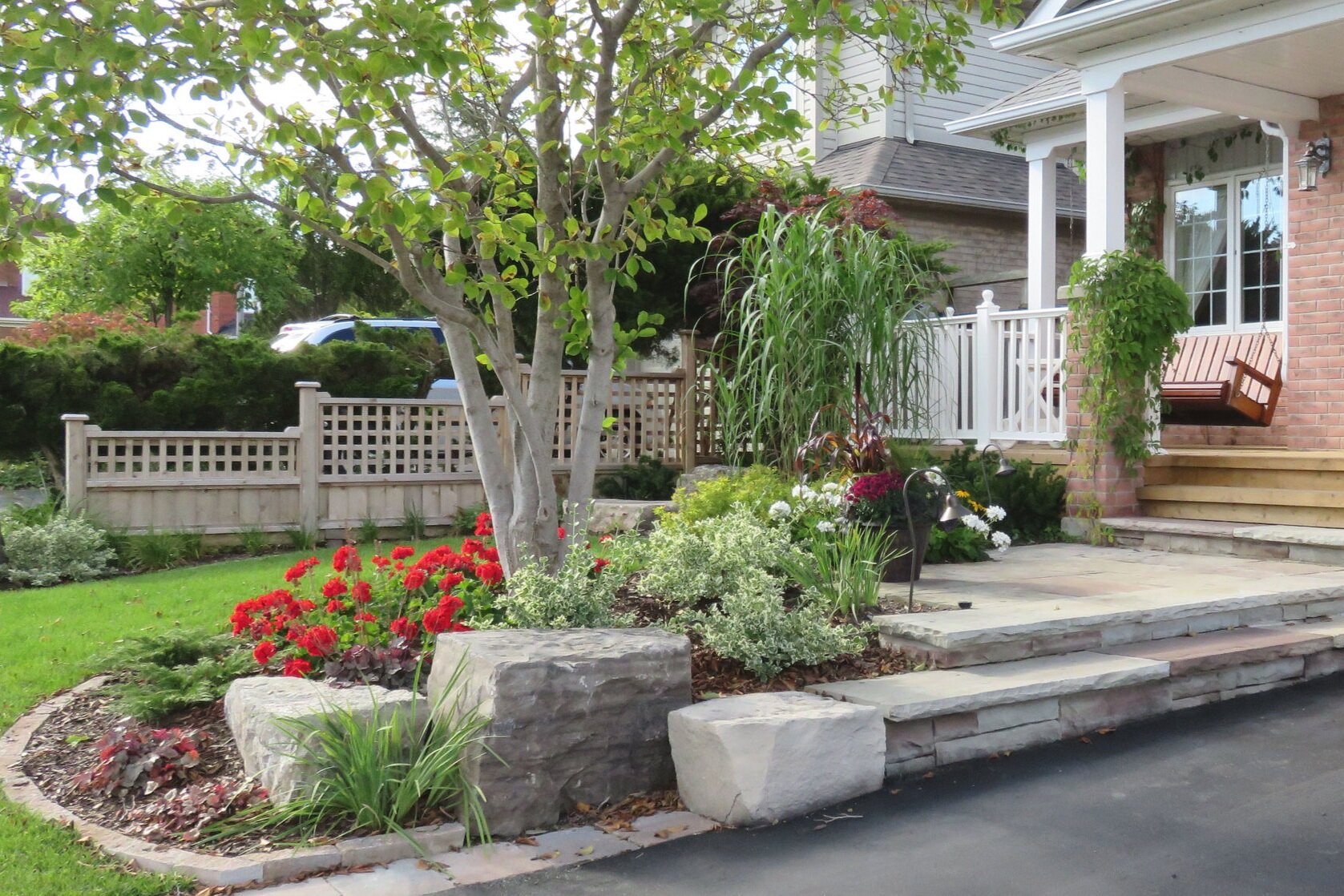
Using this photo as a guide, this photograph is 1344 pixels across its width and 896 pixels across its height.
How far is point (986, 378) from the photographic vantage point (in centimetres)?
882

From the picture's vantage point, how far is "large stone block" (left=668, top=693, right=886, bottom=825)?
3682 millimetres

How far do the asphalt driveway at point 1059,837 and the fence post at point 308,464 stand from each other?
6.51 meters

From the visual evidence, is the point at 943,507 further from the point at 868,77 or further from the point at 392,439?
the point at 868,77

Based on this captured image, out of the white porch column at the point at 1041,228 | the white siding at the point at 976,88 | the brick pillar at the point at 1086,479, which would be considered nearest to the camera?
the brick pillar at the point at 1086,479

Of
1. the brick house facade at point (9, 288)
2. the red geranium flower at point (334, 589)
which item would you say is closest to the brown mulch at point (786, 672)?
the red geranium flower at point (334, 589)

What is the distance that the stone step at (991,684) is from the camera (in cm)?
412

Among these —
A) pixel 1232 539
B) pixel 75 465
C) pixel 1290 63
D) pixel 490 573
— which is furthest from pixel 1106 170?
pixel 75 465

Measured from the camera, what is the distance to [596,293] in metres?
5.25

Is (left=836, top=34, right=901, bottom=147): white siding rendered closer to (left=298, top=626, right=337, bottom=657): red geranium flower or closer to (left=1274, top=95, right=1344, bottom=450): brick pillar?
(left=1274, top=95, right=1344, bottom=450): brick pillar

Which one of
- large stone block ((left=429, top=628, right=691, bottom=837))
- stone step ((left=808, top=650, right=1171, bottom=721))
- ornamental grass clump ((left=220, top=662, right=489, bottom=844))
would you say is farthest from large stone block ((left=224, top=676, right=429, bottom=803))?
stone step ((left=808, top=650, right=1171, bottom=721))

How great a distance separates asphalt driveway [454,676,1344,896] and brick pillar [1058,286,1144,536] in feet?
11.7

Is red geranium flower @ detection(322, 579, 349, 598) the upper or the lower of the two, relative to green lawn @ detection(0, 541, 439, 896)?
upper

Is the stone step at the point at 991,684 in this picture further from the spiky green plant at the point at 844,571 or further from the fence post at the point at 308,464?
the fence post at the point at 308,464

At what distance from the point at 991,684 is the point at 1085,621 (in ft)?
2.89
